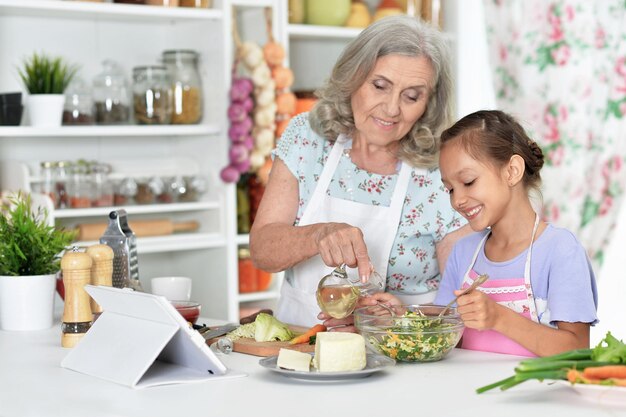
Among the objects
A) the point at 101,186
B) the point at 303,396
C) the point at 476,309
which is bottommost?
the point at 303,396

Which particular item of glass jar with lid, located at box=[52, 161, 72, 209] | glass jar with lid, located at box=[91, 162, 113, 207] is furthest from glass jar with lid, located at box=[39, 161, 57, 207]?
glass jar with lid, located at box=[91, 162, 113, 207]

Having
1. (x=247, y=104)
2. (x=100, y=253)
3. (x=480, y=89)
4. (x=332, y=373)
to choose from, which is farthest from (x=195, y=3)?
(x=332, y=373)

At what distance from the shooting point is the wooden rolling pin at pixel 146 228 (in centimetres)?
338

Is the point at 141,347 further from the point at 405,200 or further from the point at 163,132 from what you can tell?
the point at 163,132

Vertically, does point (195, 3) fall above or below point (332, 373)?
above

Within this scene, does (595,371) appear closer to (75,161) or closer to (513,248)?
(513,248)

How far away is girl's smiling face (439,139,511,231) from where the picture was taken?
2.10 m

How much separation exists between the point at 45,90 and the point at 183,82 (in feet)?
1.63

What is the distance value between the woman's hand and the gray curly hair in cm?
42

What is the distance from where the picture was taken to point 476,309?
1.84 metres

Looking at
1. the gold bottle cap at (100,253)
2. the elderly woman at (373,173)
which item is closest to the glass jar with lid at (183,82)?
the elderly woman at (373,173)

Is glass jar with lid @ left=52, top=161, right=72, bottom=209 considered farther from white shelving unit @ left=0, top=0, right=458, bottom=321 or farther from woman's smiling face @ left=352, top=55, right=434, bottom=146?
woman's smiling face @ left=352, top=55, right=434, bottom=146

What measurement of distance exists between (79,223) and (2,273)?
1215 mm

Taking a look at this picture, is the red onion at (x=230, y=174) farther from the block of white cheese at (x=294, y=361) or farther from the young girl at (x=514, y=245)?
the block of white cheese at (x=294, y=361)
